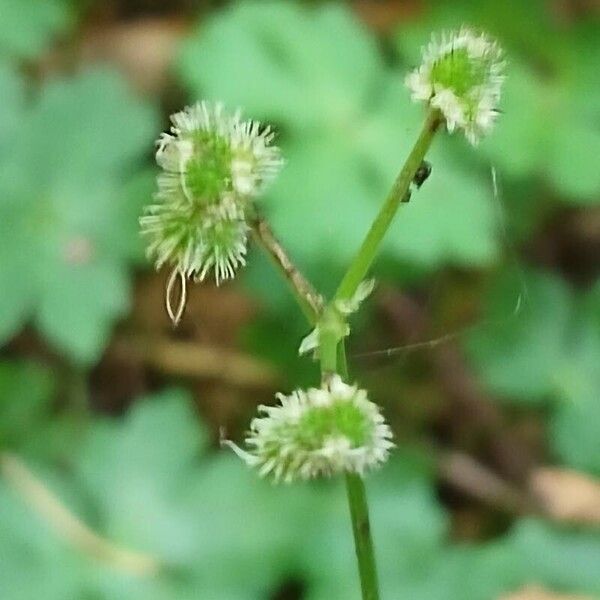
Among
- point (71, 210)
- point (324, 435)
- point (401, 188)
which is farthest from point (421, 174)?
point (71, 210)

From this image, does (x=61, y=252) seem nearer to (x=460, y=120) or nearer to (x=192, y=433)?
(x=192, y=433)

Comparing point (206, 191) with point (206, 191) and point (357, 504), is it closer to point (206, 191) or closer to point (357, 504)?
point (206, 191)

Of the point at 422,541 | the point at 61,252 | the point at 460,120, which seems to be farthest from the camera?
the point at 61,252

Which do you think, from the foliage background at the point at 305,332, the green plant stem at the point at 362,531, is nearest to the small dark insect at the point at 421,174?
the green plant stem at the point at 362,531

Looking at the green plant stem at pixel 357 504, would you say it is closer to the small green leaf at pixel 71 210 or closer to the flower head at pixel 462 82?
the flower head at pixel 462 82

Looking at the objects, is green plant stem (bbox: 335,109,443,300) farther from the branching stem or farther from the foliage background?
the foliage background

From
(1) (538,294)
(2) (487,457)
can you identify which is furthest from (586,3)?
(2) (487,457)

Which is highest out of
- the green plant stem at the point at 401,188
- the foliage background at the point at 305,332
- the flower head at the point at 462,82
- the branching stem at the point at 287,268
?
the foliage background at the point at 305,332
